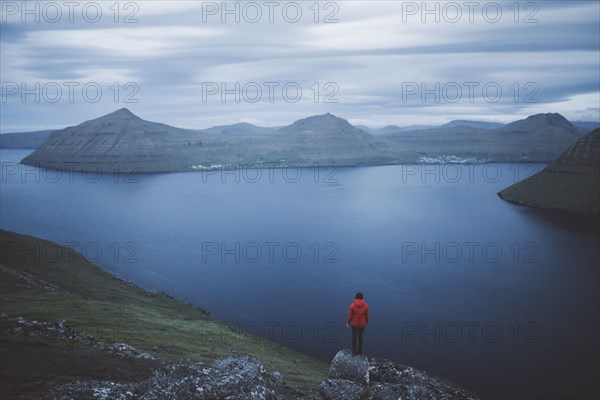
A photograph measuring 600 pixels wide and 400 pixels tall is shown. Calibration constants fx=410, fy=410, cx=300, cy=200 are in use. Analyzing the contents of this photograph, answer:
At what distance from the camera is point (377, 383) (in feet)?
73.7

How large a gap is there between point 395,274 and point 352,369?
202 feet

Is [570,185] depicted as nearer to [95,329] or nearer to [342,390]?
[342,390]

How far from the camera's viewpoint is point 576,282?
7650 cm

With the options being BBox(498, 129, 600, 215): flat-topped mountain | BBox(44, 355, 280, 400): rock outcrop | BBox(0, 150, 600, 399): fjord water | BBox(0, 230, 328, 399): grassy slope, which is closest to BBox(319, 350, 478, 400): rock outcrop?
BBox(44, 355, 280, 400): rock outcrop

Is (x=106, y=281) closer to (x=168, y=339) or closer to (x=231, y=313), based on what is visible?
(x=231, y=313)

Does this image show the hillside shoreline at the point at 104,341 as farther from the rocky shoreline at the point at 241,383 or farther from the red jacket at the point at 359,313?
the red jacket at the point at 359,313

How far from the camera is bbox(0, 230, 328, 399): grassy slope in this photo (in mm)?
20281

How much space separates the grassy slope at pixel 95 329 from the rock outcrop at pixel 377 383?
186 inches

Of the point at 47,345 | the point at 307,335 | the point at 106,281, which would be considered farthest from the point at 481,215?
the point at 47,345

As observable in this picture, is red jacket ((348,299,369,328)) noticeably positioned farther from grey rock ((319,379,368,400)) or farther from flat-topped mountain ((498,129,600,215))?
flat-topped mountain ((498,129,600,215))

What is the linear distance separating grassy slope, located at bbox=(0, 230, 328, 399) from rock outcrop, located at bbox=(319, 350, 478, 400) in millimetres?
4729

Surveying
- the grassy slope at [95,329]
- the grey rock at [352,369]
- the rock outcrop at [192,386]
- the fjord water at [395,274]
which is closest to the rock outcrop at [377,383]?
the grey rock at [352,369]

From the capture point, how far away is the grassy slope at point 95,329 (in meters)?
20.3

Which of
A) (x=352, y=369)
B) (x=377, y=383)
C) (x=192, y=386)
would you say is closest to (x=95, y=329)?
(x=192, y=386)
